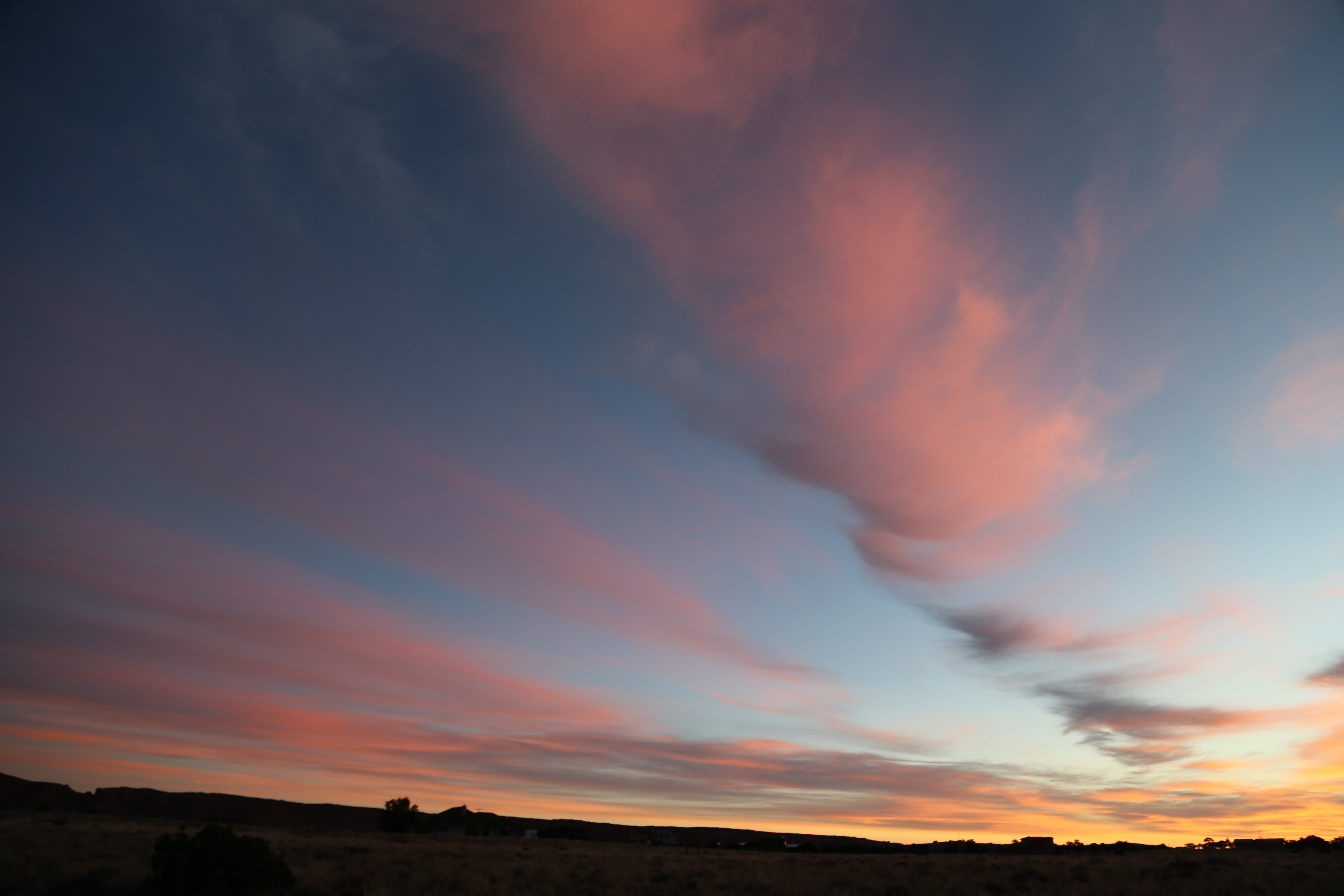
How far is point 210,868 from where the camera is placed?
739 inches

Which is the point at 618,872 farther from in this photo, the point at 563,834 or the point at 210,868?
the point at 563,834

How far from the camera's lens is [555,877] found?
96.8ft

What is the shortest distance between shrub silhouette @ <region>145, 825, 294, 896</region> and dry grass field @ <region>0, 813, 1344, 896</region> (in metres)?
1.52

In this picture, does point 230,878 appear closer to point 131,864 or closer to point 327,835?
point 131,864

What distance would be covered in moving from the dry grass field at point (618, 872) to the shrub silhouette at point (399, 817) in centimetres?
5199

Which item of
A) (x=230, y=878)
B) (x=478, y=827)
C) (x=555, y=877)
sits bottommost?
(x=478, y=827)

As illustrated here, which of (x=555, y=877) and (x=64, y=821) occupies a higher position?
(x=555, y=877)

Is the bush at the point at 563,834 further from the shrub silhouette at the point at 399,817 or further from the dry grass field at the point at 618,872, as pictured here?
the dry grass field at the point at 618,872

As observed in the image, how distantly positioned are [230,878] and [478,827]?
393ft

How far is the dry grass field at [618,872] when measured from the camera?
23.2 metres

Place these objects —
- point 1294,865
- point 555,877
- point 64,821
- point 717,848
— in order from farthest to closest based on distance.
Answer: point 717,848 → point 64,821 → point 1294,865 → point 555,877

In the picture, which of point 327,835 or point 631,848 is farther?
point 631,848

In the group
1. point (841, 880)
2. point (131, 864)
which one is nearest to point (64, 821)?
point (131, 864)

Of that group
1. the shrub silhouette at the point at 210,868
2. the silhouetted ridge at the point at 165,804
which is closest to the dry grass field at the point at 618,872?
the shrub silhouette at the point at 210,868
